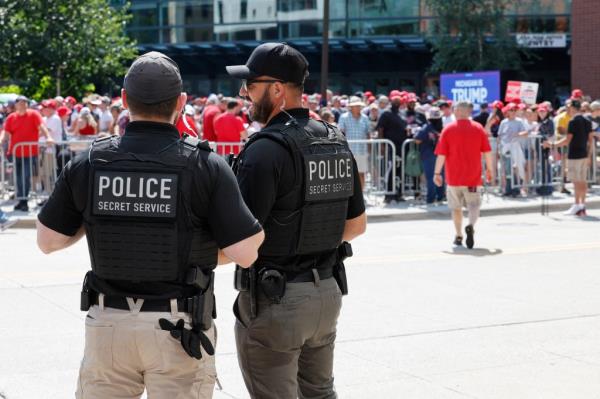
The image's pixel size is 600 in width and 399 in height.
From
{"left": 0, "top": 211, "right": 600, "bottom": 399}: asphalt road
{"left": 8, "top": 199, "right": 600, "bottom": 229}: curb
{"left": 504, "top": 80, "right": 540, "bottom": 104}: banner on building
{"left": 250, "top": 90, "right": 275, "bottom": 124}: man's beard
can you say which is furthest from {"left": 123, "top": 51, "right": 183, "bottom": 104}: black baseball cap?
{"left": 504, "top": 80, "right": 540, "bottom": 104}: banner on building

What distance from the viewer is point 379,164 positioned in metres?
17.8

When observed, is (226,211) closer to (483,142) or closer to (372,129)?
(483,142)

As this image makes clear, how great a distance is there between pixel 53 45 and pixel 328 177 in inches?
1046

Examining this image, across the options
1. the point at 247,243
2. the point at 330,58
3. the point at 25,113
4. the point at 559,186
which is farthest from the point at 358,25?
the point at 247,243

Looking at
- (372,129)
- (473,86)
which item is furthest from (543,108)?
(372,129)

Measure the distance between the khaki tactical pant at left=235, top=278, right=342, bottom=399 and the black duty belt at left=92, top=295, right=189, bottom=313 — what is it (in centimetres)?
56

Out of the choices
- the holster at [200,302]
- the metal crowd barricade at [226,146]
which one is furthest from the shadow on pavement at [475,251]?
the holster at [200,302]

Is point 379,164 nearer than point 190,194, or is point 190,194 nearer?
point 190,194

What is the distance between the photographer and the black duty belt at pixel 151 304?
3.62 metres

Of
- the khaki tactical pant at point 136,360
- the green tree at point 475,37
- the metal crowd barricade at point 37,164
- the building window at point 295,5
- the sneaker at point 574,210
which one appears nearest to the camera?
the khaki tactical pant at point 136,360

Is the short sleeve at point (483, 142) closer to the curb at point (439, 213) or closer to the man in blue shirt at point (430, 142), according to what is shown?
the curb at point (439, 213)

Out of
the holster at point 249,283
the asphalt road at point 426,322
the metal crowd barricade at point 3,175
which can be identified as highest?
the holster at point 249,283

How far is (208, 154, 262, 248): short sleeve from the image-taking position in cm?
364

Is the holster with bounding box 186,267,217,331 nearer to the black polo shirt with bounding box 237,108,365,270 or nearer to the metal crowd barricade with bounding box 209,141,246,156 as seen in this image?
the black polo shirt with bounding box 237,108,365,270
